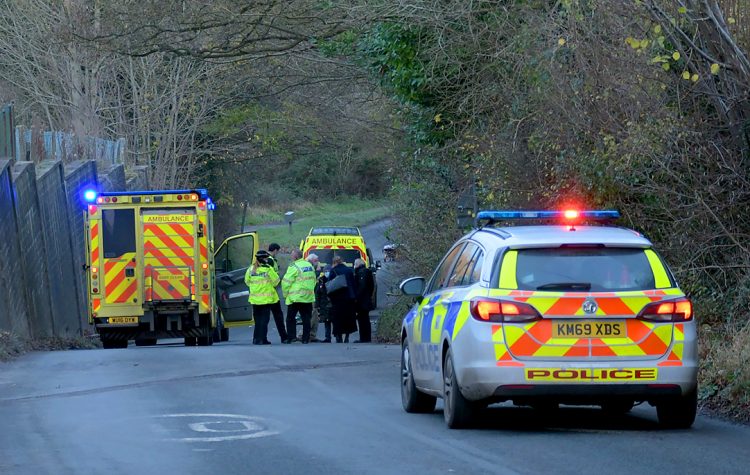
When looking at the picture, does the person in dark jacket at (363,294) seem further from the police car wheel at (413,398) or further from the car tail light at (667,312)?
the car tail light at (667,312)

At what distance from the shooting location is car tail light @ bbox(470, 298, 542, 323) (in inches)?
373

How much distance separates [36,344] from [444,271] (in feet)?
45.6

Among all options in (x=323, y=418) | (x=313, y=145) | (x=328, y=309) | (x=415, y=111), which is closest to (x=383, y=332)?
(x=328, y=309)

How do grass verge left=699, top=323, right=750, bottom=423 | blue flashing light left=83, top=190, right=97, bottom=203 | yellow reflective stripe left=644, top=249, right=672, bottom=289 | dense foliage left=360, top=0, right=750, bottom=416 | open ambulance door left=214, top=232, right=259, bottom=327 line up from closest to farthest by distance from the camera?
1. yellow reflective stripe left=644, top=249, right=672, bottom=289
2. grass verge left=699, top=323, right=750, bottom=423
3. dense foliage left=360, top=0, right=750, bottom=416
4. blue flashing light left=83, top=190, right=97, bottom=203
5. open ambulance door left=214, top=232, right=259, bottom=327

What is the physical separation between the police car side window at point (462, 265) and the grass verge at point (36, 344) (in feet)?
32.2

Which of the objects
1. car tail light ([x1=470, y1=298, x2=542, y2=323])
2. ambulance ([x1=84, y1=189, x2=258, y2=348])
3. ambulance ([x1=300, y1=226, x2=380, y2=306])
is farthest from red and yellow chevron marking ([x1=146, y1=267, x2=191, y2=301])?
car tail light ([x1=470, y1=298, x2=542, y2=323])

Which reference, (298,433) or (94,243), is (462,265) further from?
(94,243)

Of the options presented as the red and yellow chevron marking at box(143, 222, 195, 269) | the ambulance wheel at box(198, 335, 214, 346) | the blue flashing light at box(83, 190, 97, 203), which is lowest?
the ambulance wheel at box(198, 335, 214, 346)

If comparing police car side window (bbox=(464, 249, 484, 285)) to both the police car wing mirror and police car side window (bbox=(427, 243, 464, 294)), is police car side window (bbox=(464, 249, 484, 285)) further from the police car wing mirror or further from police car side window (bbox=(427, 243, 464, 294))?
the police car wing mirror

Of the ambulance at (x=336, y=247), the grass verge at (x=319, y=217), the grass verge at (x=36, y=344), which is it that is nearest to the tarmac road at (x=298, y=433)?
the grass verge at (x=36, y=344)

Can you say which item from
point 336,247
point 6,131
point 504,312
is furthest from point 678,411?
point 336,247

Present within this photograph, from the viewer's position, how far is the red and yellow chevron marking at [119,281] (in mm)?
24594

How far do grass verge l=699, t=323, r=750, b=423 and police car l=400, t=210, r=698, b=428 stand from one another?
1171mm

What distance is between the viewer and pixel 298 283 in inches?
957
